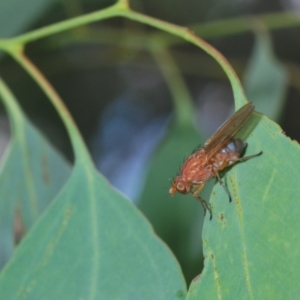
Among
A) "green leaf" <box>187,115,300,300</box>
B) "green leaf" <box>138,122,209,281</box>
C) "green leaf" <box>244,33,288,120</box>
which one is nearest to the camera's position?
"green leaf" <box>187,115,300,300</box>

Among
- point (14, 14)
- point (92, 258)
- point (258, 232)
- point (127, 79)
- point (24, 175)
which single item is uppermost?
point (127, 79)

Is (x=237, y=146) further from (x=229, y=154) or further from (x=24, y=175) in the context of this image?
(x=24, y=175)

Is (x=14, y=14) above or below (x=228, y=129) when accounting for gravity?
above

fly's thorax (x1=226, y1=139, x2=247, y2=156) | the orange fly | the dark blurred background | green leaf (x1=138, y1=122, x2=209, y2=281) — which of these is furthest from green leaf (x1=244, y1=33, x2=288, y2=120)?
fly's thorax (x1=226, y1=139, x2=247, y2=156)

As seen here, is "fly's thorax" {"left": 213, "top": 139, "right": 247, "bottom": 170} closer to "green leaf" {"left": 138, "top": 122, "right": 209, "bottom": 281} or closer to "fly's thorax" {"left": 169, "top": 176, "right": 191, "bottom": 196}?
"fly's thorax" {"left": 169, "top": 176, "right": 191, "bottom": 196}

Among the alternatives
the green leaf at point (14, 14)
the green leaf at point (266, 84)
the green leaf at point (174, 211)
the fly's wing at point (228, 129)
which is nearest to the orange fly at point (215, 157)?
the fly's wing at point (228, 129)

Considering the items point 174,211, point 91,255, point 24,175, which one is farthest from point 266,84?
point 91,255

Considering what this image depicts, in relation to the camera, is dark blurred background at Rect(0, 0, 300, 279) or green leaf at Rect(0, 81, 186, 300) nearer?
green leaf at Rect(0, 81, 186, 300)
